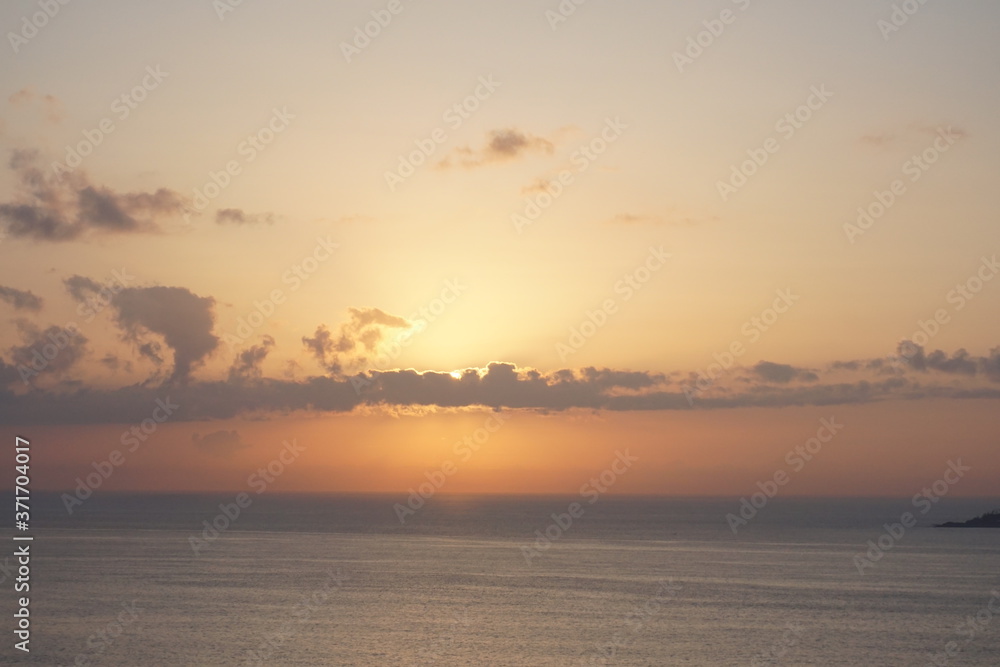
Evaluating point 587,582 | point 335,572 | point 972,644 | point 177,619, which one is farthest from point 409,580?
point 972,644

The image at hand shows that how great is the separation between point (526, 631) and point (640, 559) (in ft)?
212

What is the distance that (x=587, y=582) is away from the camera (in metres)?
108

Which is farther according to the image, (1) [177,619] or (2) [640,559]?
(2) [640,559]

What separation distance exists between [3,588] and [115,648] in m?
33.0

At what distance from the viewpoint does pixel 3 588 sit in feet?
301

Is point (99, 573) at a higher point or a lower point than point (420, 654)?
lower

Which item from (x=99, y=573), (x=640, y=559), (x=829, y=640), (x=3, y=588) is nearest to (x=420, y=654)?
(x=829, y=640)

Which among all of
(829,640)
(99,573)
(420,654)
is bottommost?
(99,573)

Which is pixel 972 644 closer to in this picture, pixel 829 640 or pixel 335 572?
pixel 829 640

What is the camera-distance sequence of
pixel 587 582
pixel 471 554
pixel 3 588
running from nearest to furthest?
pixel 3 588 → pixel 587 582 → pixel 471 554

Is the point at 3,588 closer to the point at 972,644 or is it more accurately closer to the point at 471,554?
the point at 471,554

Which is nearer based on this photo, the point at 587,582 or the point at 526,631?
the point at 526,631

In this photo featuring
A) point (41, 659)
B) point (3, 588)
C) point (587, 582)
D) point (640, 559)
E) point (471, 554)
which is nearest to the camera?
point (41, 659)

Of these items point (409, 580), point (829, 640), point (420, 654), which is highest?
point (829, 640)
